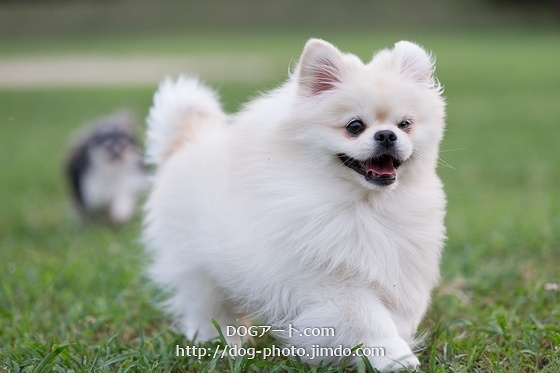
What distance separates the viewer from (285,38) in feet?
111

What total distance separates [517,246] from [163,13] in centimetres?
4022

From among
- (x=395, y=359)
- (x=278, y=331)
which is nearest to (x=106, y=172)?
(x=278, y=331)

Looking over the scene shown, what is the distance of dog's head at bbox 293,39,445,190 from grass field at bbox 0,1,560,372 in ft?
2.68

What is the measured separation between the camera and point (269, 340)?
3.63 meters

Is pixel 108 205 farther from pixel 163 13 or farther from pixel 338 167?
pixel 163 13

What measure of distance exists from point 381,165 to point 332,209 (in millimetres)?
262

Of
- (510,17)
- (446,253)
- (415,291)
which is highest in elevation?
(415,291)

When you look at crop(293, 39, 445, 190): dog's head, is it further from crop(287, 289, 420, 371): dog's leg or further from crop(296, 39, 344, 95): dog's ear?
crop(287, 289, 420, 371): dog's leg

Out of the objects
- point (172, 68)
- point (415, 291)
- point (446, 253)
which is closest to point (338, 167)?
point (415, 291)

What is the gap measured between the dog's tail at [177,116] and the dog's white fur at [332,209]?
62 cm

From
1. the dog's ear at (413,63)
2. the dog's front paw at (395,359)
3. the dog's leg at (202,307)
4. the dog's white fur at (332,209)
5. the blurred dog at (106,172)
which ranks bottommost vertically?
the blurred dog at (106,172)

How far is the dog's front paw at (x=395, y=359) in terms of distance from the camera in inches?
110

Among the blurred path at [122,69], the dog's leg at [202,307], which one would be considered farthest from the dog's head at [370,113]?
the blurred path at [122,69]

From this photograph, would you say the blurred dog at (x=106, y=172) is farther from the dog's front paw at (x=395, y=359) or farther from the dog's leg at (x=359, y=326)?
the dog's front paw at (x=395, y=359)
